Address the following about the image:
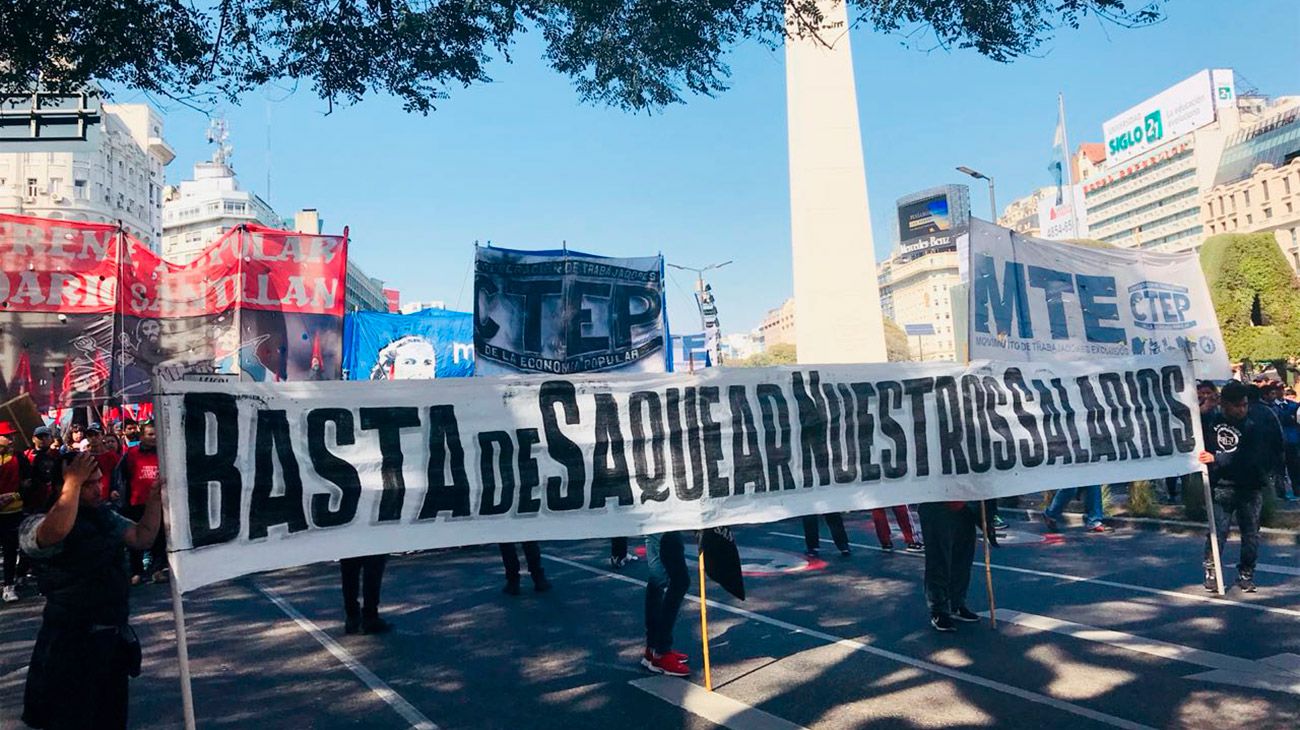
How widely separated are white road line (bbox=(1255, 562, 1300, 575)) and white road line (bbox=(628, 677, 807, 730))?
6513 mm

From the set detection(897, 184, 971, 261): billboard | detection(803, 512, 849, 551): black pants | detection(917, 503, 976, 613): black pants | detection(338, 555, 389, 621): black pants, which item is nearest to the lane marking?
detection(917, 503, 976, 613): black pants

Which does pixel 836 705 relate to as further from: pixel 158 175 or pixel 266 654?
pixel 158 175

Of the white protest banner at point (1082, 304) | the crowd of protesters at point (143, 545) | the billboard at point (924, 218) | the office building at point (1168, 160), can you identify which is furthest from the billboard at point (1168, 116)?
the white protest banner at point (1082, 304)

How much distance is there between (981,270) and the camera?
803 cm

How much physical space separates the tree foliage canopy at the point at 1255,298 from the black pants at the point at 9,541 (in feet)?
161

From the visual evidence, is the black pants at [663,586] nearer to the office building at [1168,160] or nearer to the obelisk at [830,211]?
the obelisk at [830,211]

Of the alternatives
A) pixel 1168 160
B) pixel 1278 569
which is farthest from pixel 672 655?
pixel 1168 160

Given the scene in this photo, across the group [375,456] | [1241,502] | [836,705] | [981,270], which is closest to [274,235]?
[375,456]

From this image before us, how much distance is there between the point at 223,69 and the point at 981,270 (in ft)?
24.2

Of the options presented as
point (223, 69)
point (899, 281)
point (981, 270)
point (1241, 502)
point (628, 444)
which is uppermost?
point (899, 281)

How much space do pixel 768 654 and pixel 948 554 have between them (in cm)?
175

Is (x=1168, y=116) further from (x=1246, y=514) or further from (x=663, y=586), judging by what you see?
(x=663, y=586)

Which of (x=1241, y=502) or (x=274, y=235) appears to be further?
(x=274, y=235)

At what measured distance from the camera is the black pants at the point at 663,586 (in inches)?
248
